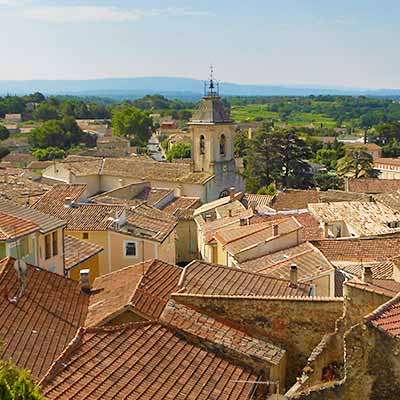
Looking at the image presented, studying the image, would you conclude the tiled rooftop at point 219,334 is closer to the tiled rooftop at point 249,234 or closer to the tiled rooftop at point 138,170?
the tiled rooftop at point 249,234

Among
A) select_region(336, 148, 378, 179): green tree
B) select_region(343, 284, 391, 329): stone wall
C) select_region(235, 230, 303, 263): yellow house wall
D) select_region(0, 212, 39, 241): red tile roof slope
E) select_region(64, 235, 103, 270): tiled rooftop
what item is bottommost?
select_region(336, 148, 378, 179): green tree

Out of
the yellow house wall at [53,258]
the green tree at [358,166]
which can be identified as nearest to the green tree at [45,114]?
the green tree at [358,166]

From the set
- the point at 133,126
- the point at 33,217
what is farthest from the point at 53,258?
the point at 133,126

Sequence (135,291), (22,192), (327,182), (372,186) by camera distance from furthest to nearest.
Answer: (327,182)
(372,186)
(22,192)
(135,291)

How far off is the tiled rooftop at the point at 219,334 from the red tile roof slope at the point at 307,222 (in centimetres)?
1721

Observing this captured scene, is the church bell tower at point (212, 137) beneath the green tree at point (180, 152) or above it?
above

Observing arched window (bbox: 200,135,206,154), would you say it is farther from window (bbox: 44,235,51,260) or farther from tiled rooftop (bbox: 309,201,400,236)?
window (bbox: 44,235,51,260)

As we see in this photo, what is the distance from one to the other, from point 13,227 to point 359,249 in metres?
14.9

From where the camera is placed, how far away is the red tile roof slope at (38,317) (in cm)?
1278

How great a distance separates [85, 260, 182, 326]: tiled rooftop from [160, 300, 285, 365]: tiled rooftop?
15.9 inches

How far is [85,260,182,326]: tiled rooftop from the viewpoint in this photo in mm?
14281

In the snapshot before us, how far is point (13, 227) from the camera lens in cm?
1997

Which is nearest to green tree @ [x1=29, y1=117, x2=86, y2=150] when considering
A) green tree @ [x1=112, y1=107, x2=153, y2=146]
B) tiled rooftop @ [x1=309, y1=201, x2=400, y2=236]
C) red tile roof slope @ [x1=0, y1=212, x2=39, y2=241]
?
green tree @ [x1=112, y1=107, x2=153, y2=146]

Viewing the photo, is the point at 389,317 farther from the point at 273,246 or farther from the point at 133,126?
the point at 133,126
